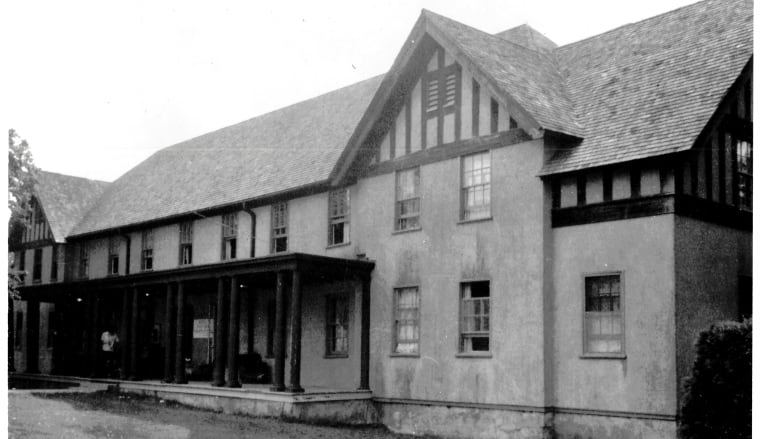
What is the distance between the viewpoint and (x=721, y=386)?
574 inches

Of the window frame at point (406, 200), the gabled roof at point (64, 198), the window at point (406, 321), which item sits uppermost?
the gabled roof at point (64, 198)

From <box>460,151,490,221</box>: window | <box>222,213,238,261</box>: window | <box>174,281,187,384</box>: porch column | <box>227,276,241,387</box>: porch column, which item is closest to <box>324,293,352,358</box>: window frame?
<box>227,276,241,387</box>: porch column

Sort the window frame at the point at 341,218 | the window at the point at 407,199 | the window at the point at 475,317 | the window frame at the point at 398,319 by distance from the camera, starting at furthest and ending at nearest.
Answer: the window frame at the point at 341,218, the window at the point at 407,199, the window frame at the point at 398,319, the window at the point at 475,317

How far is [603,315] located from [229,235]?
46.6ft

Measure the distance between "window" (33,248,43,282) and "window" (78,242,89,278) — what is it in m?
3.19

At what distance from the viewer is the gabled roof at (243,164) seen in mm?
26906

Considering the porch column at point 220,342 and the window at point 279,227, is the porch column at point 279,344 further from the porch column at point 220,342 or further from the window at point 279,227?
the window at point 279,227

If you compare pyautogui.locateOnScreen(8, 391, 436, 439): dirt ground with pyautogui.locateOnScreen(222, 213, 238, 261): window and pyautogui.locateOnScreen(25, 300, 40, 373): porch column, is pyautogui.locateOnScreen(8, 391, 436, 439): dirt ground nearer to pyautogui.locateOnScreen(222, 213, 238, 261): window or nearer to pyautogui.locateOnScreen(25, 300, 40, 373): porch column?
pyautogui.locateOnScreen(222, 213, 238, 261): window

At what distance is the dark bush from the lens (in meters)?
14.3

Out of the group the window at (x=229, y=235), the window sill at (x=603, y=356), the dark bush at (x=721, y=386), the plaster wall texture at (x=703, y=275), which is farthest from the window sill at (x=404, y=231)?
the dark bush at (x=721, y=386)

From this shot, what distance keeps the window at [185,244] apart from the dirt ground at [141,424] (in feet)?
22.9

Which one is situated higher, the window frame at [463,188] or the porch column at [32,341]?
the window frame at [463,188]

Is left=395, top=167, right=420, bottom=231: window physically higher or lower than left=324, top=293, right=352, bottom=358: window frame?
higher

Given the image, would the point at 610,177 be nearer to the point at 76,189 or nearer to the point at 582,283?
the point at 582,283
